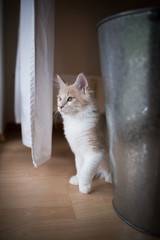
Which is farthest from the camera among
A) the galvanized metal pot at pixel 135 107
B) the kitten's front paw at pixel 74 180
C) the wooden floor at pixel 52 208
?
the kitten's front paw at pixel 74 180

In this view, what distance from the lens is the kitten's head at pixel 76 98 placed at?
108 cm

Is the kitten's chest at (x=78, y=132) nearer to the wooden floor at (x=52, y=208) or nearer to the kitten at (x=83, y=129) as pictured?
the kitten at (x=83, y=129)

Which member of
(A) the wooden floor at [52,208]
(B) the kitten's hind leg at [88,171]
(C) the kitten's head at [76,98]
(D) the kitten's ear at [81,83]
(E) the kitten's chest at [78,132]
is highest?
(D) the kitten's ear at [81,83]

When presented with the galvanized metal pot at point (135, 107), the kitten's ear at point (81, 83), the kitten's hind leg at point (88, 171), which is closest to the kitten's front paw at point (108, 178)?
the kitten's hind leg at point (88, 171)

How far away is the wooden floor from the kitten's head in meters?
0.41

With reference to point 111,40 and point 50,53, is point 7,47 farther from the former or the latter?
point 111,40

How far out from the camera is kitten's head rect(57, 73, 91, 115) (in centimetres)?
108

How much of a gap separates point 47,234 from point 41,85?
2.45 ft

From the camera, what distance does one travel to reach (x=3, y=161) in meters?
1.38

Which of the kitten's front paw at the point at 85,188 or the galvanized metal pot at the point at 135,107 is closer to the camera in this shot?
the galvanized metal pot at the point at 135,107

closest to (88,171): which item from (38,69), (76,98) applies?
(76,98)

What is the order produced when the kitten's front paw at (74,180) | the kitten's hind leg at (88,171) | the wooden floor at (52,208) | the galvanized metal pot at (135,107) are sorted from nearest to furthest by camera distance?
the galvanized metal pot at (135,107) → the wooden floor at (52,208) → the kitten's hind leg at (88,171) → the kitten's front paw at (74,180)

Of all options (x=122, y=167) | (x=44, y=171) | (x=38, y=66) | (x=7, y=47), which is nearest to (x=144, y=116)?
(x=122, y=167)

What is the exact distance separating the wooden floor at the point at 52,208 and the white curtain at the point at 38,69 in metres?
0.14
